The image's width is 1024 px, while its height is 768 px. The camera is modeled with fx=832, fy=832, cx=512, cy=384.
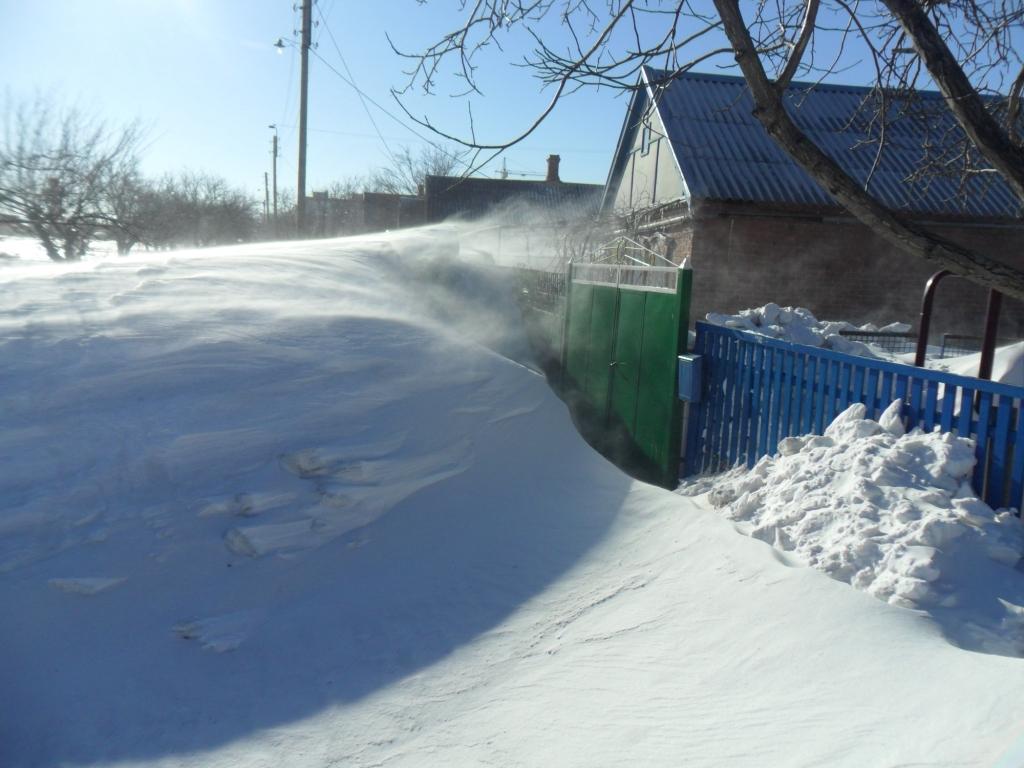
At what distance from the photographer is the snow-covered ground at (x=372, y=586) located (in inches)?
124

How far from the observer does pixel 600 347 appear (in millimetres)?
8164

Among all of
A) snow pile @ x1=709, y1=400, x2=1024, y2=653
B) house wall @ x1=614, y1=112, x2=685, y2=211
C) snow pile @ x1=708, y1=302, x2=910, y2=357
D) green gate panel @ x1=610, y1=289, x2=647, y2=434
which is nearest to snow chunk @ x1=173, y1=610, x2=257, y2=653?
→ snow pile @ x1=709, y1=400, x2=1024, y2=653

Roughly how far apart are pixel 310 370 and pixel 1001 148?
435 cm

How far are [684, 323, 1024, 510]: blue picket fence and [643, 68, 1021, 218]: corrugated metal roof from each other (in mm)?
9041

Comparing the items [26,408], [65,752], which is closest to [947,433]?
[65,752]

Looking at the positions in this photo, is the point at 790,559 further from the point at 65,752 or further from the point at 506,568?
the point at 65,752

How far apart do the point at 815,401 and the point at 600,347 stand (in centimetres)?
299

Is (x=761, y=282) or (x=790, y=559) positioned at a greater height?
(x=761, y=282)

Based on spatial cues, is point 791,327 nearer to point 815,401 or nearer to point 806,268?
point 815,401

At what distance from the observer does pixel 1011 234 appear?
617 inches

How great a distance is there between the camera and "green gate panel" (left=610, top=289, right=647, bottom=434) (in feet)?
24.0

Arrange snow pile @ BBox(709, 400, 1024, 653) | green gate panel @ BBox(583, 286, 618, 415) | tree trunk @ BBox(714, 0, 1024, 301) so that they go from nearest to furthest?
snow pile @ BBox(709, 400, 1024, 653), tree trunk @ BBox(714, 0, 1024, 301), green gate panel @ BBox(583, 286, 618, 415)

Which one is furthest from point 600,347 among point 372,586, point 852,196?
point 372,586

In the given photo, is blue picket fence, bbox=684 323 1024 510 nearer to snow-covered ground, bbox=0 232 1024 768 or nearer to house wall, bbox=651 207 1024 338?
snow-covered ground, bbox=0 232 1024 768
